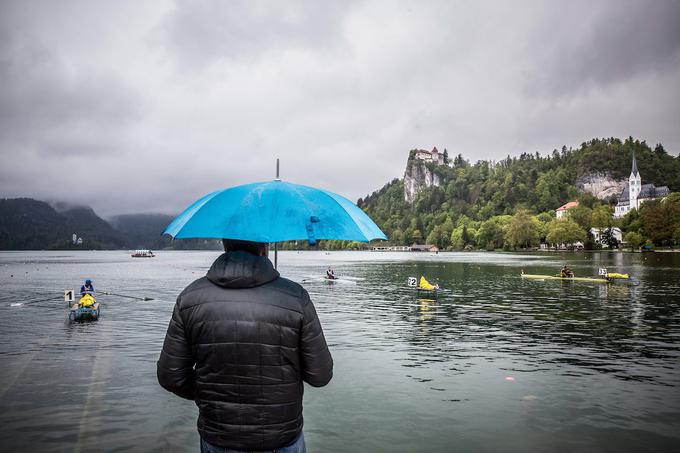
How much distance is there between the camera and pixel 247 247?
4.77 m

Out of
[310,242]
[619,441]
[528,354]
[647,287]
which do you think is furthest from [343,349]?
[647,287]

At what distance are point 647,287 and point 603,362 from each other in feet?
119

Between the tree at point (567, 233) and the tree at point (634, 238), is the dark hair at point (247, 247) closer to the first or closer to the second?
the tree at point (634, 238)

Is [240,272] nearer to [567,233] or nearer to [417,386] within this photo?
[417,386]

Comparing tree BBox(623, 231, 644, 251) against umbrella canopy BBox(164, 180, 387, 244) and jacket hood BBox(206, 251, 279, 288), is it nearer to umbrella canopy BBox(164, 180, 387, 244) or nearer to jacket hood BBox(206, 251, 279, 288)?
umbrella canopy BBox(164, 180, 387, 244)

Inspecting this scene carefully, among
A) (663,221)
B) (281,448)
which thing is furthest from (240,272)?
(663,221)

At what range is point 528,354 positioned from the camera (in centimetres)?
2039

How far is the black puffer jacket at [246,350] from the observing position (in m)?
4.39

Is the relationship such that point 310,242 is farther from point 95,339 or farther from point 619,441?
point 95,339

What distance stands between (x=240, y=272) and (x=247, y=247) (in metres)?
0.44

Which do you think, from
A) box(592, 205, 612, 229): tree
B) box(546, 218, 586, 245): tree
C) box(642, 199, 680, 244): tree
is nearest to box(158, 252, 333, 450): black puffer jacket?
box(642, 199, 680, 244): tree

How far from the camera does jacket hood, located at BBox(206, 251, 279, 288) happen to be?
436cm

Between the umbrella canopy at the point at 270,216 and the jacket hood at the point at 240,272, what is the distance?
0.28 m

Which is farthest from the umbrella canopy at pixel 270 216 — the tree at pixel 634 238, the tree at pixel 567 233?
the tree at pixel 567 233
